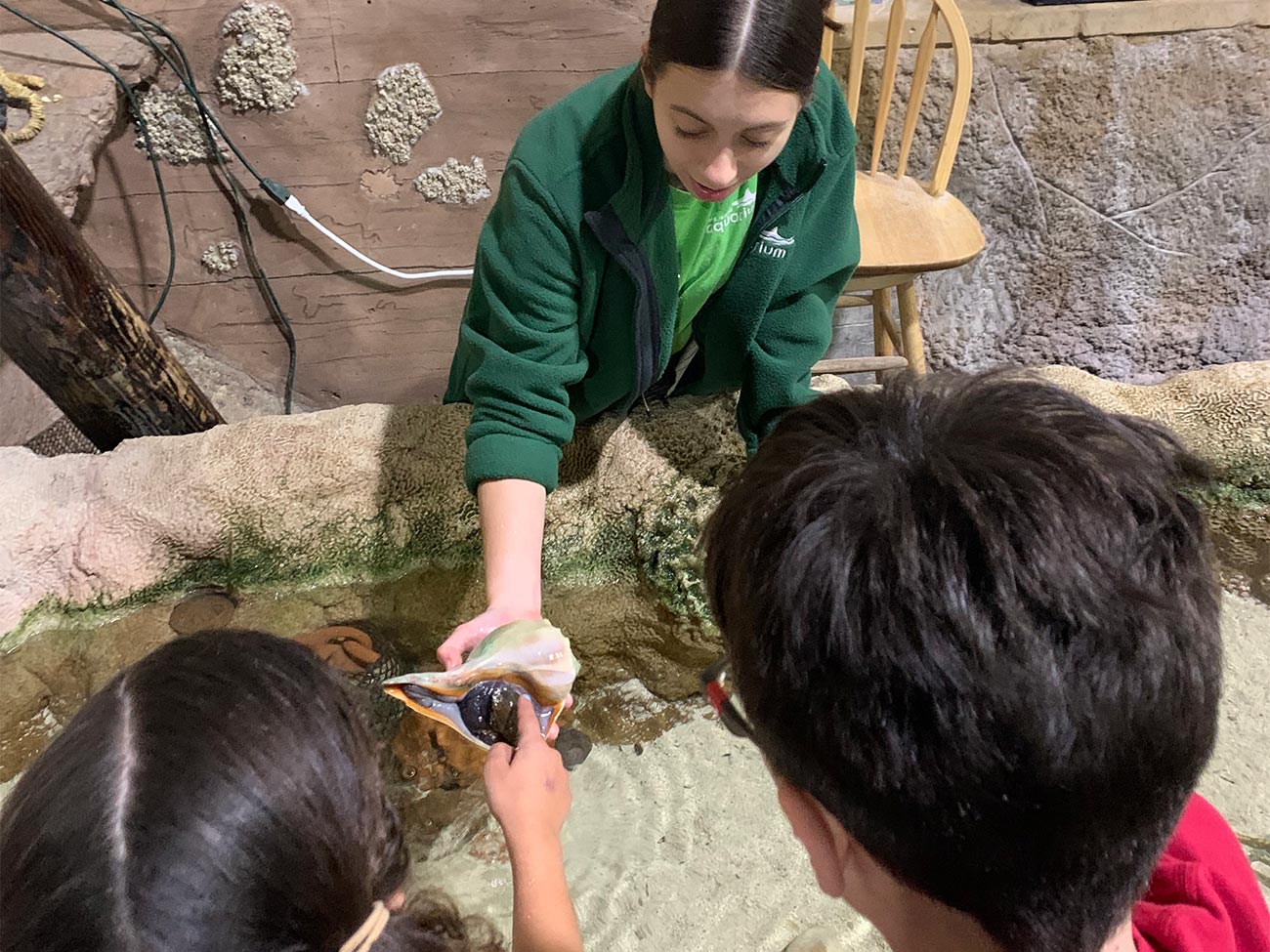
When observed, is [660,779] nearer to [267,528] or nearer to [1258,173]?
[267,528]

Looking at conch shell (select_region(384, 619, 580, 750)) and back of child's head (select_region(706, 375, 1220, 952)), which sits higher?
back of child's head (select_region(706, 375, 1220, 952))

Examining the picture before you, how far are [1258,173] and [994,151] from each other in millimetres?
749

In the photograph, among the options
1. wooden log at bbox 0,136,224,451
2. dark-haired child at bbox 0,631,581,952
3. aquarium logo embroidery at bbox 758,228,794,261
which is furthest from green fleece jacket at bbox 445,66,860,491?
wooden log at bbox 0,136,224,451

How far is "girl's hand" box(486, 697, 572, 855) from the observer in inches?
33.0

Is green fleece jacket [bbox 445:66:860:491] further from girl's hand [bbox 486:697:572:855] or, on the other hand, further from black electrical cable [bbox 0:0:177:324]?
black electrical cable [bbox 0:0:177:324]

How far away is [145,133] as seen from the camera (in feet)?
7.02

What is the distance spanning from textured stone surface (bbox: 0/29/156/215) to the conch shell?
1.57m

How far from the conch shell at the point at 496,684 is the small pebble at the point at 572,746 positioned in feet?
1.71

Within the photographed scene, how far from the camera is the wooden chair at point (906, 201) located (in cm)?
181

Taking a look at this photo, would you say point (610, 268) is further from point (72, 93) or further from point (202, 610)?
point (72, 93)

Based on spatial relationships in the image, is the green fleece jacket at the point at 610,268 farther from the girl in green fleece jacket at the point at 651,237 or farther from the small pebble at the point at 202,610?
the small pebble at the point at 202,610

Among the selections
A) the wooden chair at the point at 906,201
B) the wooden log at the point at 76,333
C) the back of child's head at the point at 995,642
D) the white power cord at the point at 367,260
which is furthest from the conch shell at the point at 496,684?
the white power cord at the point at 367,260

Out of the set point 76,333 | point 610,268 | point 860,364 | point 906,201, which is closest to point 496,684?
point 610,268

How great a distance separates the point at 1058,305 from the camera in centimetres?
251
